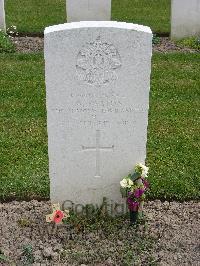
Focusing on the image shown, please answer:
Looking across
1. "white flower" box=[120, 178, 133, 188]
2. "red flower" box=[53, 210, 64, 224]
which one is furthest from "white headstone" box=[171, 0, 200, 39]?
"red flower" box=[53, 210, 64, 224]

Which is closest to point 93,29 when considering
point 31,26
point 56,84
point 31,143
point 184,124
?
point 56,84

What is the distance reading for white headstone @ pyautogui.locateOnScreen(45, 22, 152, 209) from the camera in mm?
4121

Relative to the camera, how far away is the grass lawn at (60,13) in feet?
38.8

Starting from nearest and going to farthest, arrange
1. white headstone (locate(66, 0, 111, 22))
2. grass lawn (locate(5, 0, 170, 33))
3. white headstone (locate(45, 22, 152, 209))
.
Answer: white headstone (locate(45, 22, 152, 209)) < white headstone (locate(66, 0, 111, 22)) < grass lawn (locate(5, 0, 170, 33))

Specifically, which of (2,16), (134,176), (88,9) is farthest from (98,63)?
(88,9)

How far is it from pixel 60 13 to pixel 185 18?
359cm

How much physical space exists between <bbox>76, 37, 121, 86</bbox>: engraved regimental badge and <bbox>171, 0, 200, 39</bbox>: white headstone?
6659 mm

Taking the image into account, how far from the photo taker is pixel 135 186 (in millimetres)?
4473

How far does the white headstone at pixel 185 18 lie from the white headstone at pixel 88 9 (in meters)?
1.38

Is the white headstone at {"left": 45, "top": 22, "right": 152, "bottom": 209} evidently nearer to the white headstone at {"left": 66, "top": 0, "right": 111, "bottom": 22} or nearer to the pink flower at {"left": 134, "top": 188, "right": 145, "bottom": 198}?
the pink flower at {"left": 134, "top": 188, "right": 145, "bottom": 198}

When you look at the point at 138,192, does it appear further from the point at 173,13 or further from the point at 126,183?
the point at 173,13

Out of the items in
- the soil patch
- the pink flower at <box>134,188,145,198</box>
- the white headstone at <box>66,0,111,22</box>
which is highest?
the white headstone at <box>66,0,111,22</box>

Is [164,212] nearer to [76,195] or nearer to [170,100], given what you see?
[76,195]

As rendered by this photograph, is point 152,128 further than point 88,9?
No
